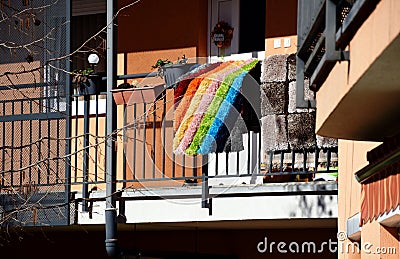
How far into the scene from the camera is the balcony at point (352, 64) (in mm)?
4680

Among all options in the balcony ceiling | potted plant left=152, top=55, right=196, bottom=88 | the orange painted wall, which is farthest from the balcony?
the orange painted wall

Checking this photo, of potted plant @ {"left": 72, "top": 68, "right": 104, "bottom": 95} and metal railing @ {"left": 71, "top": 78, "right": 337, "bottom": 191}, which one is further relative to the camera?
potted plant @ {"left": 72, "top": 68, "right": 104, "bottom": 95}

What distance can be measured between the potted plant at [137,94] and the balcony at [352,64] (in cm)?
394

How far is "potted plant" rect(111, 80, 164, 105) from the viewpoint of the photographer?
10.7 metres

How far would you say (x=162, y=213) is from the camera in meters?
10.5

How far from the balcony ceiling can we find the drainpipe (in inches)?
159

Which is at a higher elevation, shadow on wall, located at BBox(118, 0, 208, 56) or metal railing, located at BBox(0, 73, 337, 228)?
shadow on wall, located at BBox(118, 0, 208, 56)

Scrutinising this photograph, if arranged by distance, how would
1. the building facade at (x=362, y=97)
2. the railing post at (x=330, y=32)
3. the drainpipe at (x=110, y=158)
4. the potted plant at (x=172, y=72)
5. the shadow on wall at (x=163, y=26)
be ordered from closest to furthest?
the building facade at (x=362, y=97) < the railing post at (x=330, y=32) < the drainpipe at (x=110, y=158) < the potted plant at (x=172, y=72) < the shadow on wall at (x=163, y=26)

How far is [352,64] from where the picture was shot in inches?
206

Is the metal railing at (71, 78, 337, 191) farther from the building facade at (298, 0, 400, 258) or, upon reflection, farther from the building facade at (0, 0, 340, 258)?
the building facade at (298, 0, 400, 258)

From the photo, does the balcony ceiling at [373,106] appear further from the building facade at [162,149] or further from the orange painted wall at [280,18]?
the orange painted wall at [280,18]

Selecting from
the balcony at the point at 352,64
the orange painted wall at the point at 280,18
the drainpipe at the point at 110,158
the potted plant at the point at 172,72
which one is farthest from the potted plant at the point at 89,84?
the balcony at the point at 352,64

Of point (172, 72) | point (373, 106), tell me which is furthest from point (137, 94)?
point (373, 106)

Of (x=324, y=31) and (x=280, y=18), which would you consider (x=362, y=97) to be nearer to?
(x=324, y=31)
